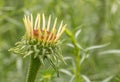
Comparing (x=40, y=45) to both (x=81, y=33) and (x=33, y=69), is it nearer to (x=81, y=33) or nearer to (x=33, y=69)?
(x=33, y=69)

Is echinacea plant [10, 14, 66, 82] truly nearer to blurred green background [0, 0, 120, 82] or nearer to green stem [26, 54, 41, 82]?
green stem [26, 54, 41, 82]

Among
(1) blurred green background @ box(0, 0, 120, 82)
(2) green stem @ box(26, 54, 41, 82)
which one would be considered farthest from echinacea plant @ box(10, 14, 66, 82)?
(1) blurred green background @ box(0, 0, 120, 82)

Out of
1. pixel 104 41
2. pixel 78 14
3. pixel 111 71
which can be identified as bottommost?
pixel 111 71

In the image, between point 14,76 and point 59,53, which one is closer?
point 59,53

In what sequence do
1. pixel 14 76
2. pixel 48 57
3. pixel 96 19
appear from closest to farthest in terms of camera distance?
pixel 48 57 → pixel 14 76 → pixel 96 19

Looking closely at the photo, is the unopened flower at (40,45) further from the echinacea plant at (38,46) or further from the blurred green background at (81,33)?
the blurred green background at (81,33)

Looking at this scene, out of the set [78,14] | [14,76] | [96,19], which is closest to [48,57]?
A: [14,76]

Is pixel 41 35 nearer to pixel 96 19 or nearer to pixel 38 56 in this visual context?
pixel 38 56

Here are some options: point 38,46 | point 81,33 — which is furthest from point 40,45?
point 81,33
